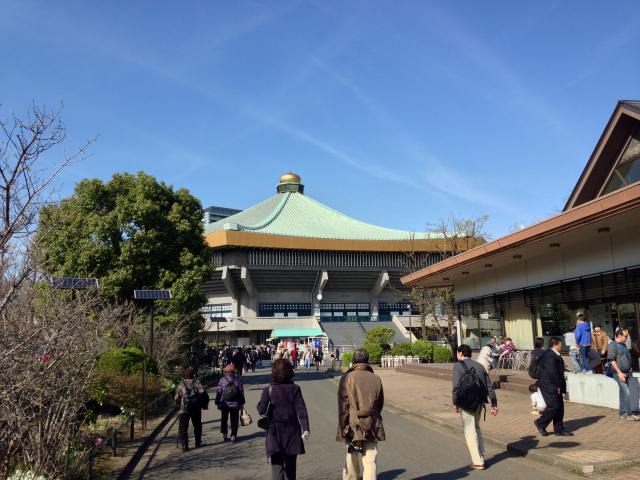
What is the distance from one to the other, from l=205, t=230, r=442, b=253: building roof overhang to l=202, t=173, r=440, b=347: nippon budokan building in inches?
4.4

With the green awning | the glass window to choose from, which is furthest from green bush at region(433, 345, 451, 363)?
the green awning

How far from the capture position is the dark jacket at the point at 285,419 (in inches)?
229

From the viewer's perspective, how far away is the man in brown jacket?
5824 millimetres

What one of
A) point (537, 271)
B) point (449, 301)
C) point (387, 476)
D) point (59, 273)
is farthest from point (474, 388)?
point (449, 301)

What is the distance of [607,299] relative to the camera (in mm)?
15562

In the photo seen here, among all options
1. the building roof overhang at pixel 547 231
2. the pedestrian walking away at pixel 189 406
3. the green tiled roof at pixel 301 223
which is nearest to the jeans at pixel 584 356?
the building roof overhang at pixel 547 231

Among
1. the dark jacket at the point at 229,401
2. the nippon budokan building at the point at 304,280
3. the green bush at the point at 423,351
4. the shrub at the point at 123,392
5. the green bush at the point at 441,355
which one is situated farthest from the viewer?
the nippon budokan building at the point at 304,280

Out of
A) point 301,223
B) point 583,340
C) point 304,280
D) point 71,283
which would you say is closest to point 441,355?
point 583,340

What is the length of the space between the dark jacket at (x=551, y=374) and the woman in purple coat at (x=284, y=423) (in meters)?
4.92

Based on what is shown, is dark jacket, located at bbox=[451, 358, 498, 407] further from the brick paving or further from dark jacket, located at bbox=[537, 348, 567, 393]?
dark jacket, located at bbox=[537, 348, 567, 393]

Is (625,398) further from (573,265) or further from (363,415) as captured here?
(573,265)

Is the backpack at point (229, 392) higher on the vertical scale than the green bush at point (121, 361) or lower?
lower

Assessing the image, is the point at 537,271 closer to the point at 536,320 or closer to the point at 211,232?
the point at 536,320

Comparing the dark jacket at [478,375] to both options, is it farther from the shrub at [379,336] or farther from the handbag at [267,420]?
the shrub at [379,336]
